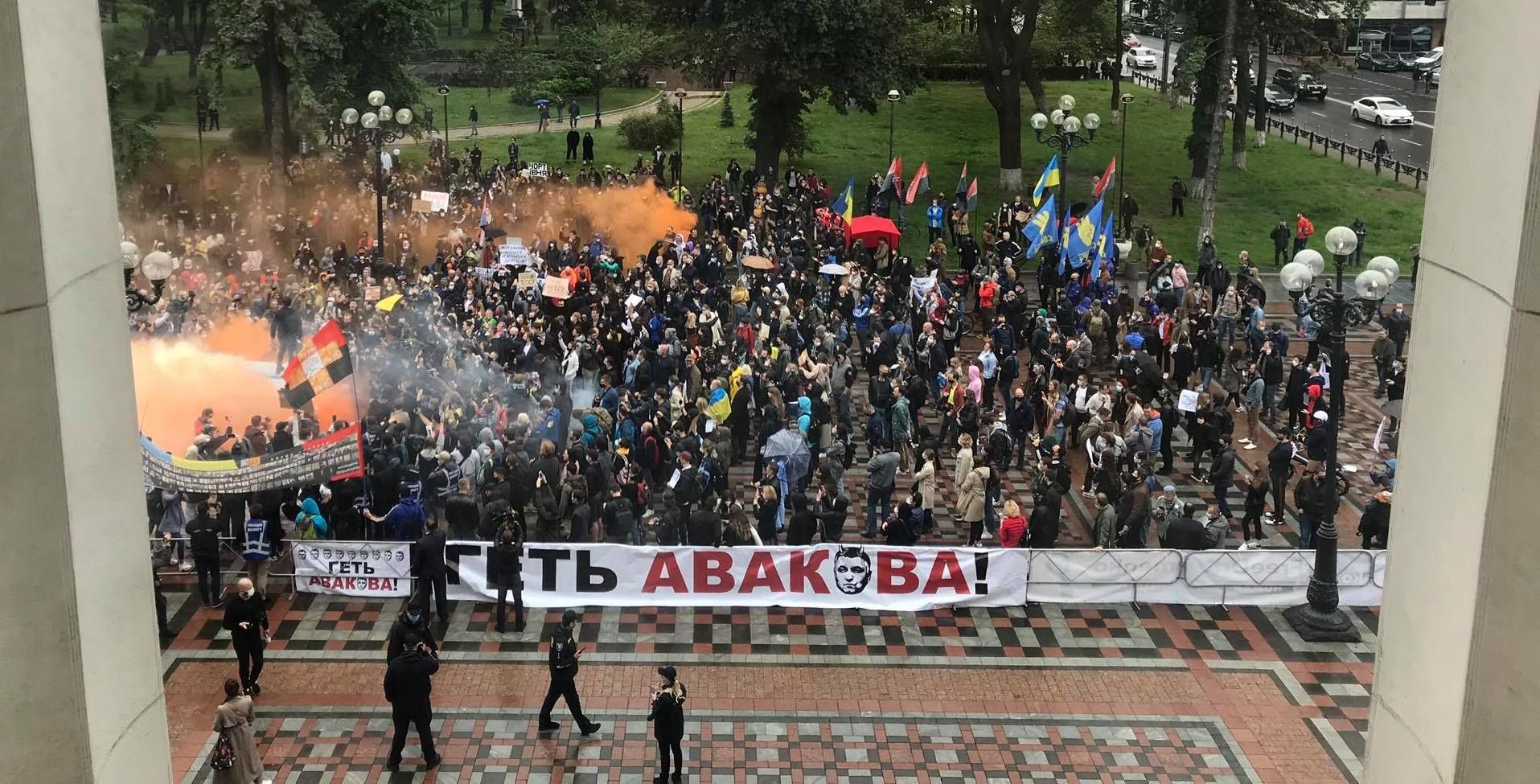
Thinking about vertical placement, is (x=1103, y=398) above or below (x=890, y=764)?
above

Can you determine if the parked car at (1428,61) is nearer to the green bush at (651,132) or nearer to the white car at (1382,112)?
the white car at (1382,112)

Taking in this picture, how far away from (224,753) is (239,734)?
0.19 metres

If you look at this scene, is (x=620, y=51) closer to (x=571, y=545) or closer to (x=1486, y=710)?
(x=571, y=545)

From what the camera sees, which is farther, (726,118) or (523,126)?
(523,126)

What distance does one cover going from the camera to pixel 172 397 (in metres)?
21.9

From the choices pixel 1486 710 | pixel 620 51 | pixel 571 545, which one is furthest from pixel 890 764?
pixel 620 51

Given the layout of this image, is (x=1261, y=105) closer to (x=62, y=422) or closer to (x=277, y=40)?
(x=277, y=40)

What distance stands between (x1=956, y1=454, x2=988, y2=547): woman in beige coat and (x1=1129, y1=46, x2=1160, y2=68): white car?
190ft

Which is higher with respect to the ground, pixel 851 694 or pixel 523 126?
pixel 523 126

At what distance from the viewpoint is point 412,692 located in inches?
536

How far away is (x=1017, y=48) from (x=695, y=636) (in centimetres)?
3014

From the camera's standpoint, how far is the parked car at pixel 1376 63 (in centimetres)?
7338

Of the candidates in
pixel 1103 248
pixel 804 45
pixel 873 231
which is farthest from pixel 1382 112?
pixel 1103 248

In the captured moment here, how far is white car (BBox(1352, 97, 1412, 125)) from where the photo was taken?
57.1 meters
